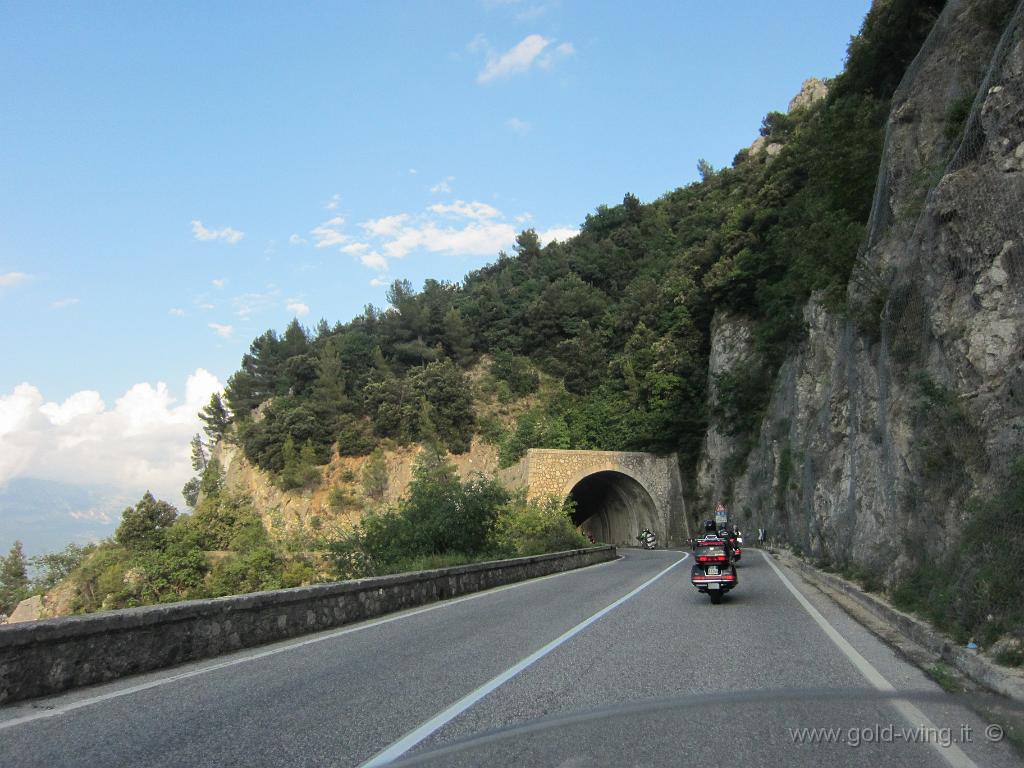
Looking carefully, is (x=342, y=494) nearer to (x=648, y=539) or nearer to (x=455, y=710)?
(x=648, y=539)

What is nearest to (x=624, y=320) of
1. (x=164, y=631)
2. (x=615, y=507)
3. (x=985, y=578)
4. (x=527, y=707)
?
(x=615, y=507)

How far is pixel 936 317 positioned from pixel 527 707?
1053 cm

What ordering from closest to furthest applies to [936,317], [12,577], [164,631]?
[164,631] < [936,317] < [12,577]

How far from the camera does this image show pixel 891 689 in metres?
5.70

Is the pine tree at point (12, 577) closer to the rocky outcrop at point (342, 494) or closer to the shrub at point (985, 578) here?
the rocky outcrop at point (342, 494)

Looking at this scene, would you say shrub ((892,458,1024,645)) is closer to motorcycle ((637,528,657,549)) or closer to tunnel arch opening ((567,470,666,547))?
tunnel arch opening ((567,470,666,547))

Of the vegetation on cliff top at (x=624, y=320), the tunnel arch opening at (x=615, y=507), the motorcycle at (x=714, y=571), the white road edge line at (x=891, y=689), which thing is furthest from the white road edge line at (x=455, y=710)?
the tunnel arch opening at (x=615, y=507)

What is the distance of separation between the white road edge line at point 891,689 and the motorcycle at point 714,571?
5.60 feet

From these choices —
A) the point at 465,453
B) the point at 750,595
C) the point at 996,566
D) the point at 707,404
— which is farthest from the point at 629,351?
the point at 996,566

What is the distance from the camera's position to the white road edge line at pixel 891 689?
4039 millimetres

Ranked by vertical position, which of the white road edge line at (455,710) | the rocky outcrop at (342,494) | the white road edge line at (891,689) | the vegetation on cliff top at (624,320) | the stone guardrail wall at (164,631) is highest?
the vegetation on cliff top at (624,320)

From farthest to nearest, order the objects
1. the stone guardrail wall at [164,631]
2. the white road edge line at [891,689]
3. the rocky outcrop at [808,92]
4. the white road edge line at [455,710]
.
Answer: the rocky outcrop at [808,92] → the stone guardrail wall at [164,631] → the white road edge line at [455,710] → the white road edge line at [891,689]

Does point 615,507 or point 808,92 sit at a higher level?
point 808,92

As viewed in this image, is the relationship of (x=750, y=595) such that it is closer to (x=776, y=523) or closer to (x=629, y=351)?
(x=776, y=523)
